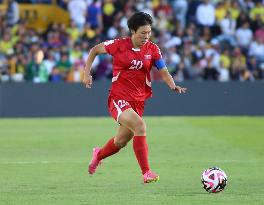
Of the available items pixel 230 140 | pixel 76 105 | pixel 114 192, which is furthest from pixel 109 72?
pixel 114 192

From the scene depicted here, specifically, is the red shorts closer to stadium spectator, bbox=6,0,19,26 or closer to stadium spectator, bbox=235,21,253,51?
stadium spectator, bbox=6,0,19,26

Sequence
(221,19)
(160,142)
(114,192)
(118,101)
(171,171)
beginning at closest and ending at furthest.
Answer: (114,192) → (118,101) → (171,171) → (160,142) → (221,19)

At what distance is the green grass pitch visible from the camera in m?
9.61

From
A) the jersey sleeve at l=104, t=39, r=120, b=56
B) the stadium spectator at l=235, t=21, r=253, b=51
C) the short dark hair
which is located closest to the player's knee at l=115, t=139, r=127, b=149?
the jersey sleeve at l=104, t=39, r=120, b=56

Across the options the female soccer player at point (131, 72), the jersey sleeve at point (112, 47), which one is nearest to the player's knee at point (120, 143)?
the female soccer player at point (131, 72)

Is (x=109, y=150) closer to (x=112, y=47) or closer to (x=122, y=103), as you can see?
(x=122, y=103)

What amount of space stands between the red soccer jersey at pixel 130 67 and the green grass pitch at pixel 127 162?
1072 mm

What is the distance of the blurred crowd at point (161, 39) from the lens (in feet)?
81.6

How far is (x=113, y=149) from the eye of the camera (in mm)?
11250

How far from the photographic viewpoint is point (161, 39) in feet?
87.1

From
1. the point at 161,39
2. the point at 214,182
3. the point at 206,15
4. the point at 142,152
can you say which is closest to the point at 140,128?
the point at 142,152

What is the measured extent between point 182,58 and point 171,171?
13769mm

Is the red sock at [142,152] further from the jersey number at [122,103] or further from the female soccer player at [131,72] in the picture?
the jersey number at [122,103]

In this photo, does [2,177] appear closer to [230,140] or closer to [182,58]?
[230,140]
